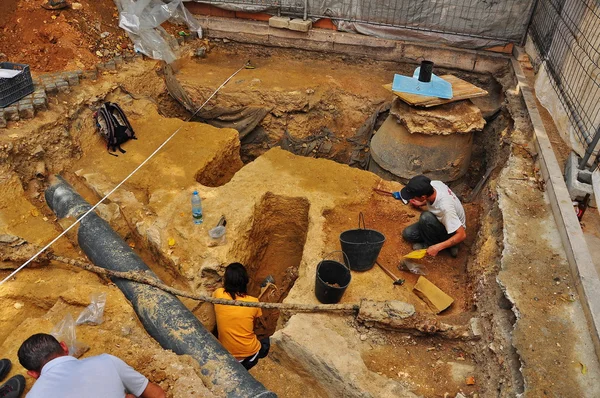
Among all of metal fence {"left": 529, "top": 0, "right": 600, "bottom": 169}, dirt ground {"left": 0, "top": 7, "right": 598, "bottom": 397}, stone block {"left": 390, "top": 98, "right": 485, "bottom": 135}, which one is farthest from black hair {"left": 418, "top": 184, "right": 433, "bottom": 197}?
→ stone block {"left": 390, "top": 98, "right": 485, "bottom": 135}

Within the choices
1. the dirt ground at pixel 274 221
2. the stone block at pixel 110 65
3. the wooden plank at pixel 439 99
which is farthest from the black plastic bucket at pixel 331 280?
the stone block at pixel 110 65

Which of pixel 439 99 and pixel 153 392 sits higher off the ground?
pixel 439 99

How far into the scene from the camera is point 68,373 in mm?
2811

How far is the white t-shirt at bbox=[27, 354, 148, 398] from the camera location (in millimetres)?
2754

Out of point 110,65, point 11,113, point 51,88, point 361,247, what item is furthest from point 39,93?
point 361,247

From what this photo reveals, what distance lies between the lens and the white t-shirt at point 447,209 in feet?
15.7

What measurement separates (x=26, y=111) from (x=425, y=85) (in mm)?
5911

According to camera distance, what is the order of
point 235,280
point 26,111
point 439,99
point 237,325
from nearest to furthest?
point 235,280 → point 237,325 → point 26,111 → point 439,99

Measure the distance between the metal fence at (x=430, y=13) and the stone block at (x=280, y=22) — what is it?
0.78 ft

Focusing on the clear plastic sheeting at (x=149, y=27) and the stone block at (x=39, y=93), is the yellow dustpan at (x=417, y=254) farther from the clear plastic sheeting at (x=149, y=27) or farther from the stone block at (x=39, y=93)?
the clear plastic sheeting at (x=149, y=27)

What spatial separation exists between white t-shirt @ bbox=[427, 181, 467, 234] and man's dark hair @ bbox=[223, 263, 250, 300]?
225cm

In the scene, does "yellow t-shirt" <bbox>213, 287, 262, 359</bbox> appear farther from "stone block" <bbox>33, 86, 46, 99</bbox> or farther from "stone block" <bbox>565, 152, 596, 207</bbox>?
"stone block" <bbox>33, 86, 46, 99</bbox>

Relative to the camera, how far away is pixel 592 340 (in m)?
3.19

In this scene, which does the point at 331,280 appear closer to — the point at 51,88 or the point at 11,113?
the point at 11,113
